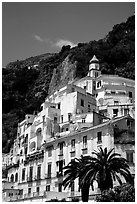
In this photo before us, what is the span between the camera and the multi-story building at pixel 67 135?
29.9 metres

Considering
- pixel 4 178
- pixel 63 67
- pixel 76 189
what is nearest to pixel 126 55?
pixel 63 67

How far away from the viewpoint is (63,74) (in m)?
72.4

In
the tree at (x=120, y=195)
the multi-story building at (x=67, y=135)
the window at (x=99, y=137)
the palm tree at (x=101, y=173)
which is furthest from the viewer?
the window at (x=99, y=137)

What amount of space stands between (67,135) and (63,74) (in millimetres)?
39786

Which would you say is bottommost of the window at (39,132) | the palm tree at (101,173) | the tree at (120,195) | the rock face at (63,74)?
the tree at (120,195)

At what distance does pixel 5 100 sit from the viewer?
72562 mm

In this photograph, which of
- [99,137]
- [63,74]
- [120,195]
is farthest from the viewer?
[63,74]

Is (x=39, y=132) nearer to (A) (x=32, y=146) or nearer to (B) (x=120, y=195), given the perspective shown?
(A) (x=32, y=146)

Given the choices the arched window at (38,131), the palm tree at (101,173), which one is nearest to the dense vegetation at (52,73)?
the arched window at (38,131)

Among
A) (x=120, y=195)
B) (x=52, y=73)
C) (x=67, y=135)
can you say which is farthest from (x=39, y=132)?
(x=52, y=73)

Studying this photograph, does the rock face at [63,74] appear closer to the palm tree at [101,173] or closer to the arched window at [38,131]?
the arched window at [38,131]

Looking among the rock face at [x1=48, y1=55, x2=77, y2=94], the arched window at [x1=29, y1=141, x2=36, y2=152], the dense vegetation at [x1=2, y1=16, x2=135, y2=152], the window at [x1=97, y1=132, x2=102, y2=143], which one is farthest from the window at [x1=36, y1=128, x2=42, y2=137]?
the rock face at [x1=48, y1=55, x2=77, y2=94]

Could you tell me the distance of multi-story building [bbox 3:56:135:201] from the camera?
2986 cm

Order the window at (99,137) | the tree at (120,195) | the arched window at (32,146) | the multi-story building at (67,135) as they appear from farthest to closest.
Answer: the arched window at (32,146)
the window at (99,137)
the multi-story building at (67,135)
the tree at (120,195)
